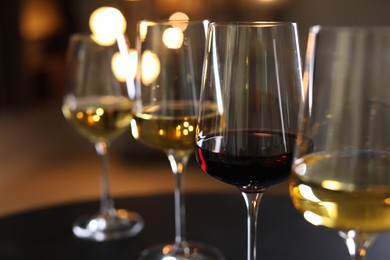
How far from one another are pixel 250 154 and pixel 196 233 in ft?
1.06

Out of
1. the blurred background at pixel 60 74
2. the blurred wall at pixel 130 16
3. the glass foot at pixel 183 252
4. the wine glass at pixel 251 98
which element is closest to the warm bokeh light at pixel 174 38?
the wine glass at pixel 251 98

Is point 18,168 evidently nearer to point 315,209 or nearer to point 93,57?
point 93,57

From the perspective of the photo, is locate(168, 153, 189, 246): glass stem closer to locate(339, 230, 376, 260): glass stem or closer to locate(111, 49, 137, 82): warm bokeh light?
locate(111, 49, 137, 82): warm bokeh light

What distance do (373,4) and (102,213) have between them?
3.07 m

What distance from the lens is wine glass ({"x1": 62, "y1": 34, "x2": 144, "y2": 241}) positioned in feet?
3.23

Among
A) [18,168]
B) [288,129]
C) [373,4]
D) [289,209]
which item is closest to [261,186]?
[288,129]

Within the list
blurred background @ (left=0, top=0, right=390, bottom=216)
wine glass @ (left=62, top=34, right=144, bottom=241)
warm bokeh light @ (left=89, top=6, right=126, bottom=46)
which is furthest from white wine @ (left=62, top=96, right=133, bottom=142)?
warm bokeh light @ (left=89, top=6, right=126, bottom=46)

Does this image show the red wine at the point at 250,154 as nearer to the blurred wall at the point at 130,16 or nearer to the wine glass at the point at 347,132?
the wine glass at the point at 347,132

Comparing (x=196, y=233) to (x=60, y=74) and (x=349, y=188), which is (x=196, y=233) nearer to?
(x=349, y=188)

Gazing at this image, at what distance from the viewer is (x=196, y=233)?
36.7 inches

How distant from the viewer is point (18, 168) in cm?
331

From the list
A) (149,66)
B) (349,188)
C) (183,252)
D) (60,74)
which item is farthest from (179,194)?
(60,74)

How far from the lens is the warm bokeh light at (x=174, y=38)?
804 millimetres

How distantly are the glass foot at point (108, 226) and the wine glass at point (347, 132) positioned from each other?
46 cm
